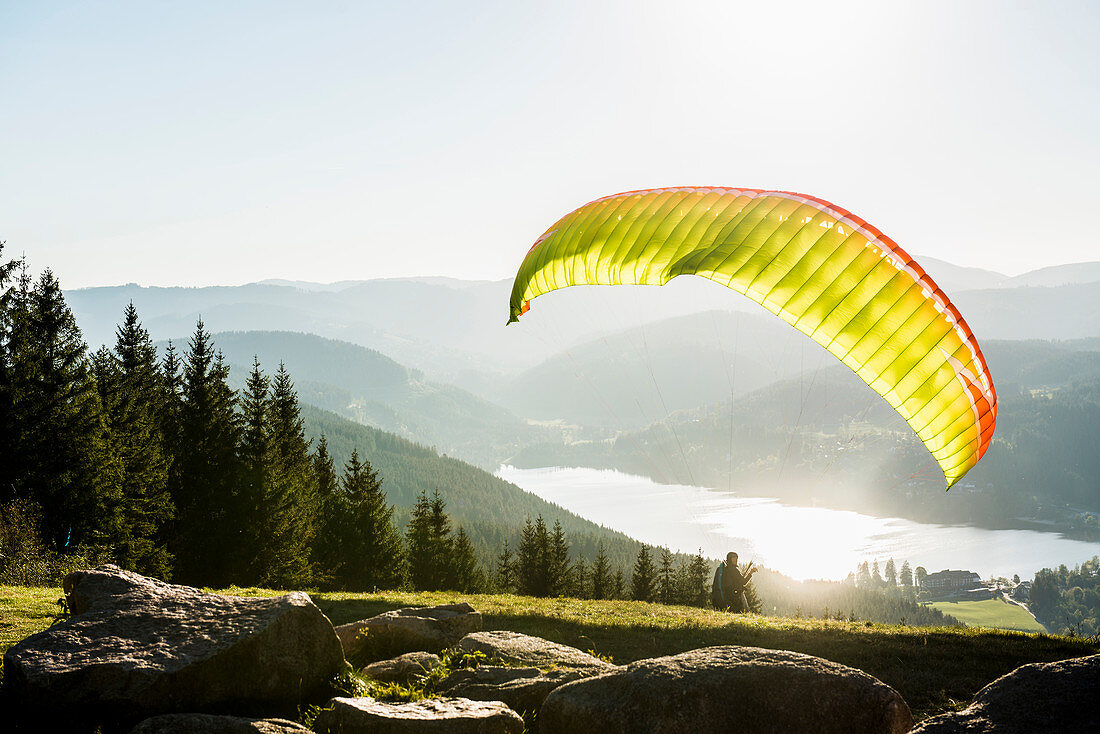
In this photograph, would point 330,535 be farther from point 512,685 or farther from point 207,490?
point 512,685

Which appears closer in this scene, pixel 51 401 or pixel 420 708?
pixel 420 708

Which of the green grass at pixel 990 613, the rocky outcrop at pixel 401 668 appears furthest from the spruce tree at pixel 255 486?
the green grass at pixel 990 613

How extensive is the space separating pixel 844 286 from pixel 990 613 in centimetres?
16629

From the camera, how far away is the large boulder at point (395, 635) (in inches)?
306

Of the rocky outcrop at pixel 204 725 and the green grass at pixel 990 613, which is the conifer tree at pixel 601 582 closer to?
the rocky outcrop at pixel 204 725

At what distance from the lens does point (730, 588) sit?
1546 cm

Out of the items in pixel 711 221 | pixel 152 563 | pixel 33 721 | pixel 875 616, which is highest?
pixel 711 221

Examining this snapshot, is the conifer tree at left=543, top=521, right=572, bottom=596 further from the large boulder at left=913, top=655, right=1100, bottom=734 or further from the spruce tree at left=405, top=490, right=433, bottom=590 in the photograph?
the large boulder at left=913, top=655, right=1100, bottom=734

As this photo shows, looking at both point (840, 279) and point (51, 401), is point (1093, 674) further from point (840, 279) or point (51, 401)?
point (51, 401)

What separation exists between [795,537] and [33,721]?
204365mm

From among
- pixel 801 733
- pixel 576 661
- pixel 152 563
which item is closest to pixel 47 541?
pixel 152 563

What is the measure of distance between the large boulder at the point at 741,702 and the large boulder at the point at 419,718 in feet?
1.55

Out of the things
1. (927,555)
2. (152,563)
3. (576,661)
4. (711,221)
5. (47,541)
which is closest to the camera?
(576,661)

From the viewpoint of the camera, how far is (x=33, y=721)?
5.23m
